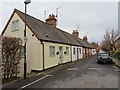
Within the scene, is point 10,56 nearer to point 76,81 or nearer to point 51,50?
point 76,81

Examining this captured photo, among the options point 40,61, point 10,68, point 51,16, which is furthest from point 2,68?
point 51,16

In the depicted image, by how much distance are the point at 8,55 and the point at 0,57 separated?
74 cm

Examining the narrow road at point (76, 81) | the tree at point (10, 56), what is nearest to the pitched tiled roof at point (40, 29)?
the tree at point (10, 56)

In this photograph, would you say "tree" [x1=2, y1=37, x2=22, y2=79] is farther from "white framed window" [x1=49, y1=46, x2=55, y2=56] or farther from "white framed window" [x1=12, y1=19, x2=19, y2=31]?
"white framed window" [x1=49, y1=46, x2=55, y2=56]

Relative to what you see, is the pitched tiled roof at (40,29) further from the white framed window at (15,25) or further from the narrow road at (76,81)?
the narrow road at (76,81)

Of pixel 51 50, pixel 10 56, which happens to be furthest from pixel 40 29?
pixel 10 56

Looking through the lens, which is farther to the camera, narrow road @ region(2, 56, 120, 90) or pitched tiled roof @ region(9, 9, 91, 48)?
pitched tiled roof @ region(9, 9, 91, 48)

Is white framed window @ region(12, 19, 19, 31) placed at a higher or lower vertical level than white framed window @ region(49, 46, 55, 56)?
higher

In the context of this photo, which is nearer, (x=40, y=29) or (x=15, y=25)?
(x=15, y=25)

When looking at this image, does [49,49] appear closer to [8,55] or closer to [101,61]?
[8,55]

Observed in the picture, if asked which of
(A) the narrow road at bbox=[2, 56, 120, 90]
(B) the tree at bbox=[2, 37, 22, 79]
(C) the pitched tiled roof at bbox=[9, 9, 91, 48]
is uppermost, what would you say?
(C) the pitched tiled roof at bbox=[9, 9, 91, 48]

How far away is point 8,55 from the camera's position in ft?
40.0

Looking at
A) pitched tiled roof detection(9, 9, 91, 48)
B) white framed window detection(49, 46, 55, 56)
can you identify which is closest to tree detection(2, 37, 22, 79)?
pitched tiled roof detection(9, 9, 91, 48)

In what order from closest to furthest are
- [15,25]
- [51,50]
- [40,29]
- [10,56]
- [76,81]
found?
[76,81]
[10,56]
[15,25]
[51,50]
[40,29]
